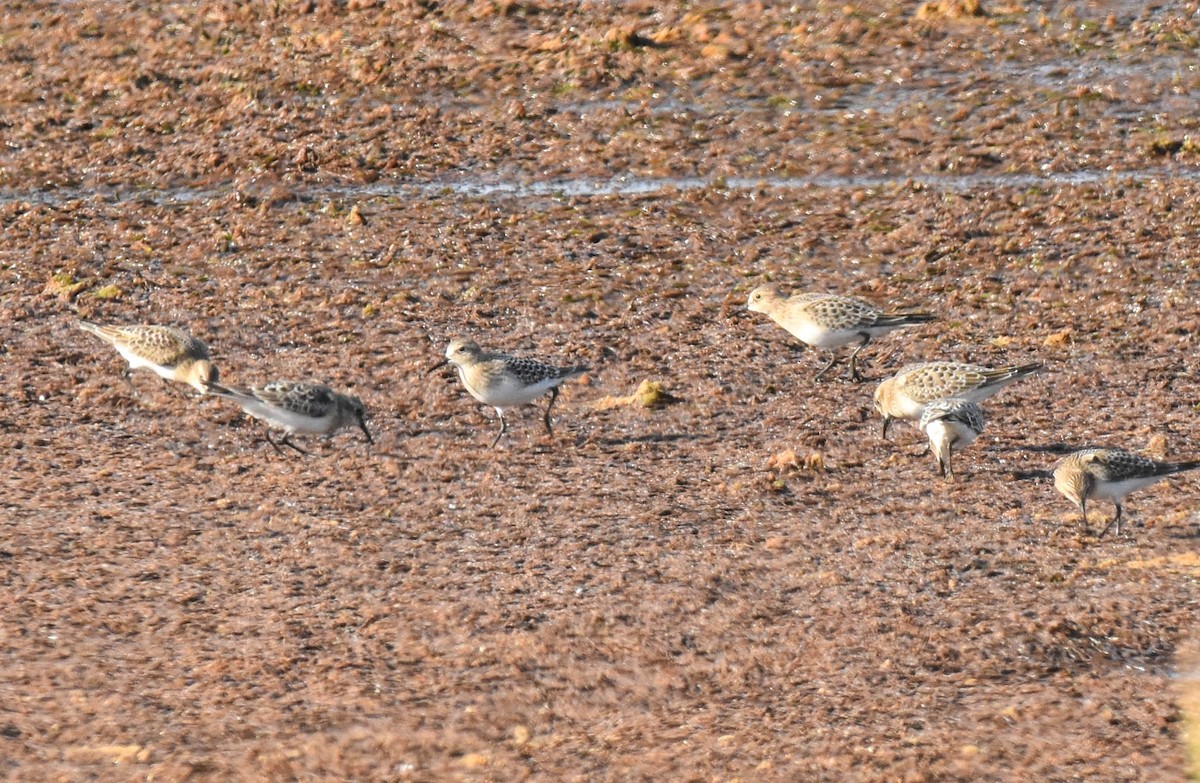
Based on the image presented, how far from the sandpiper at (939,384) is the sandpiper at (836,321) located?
92cm

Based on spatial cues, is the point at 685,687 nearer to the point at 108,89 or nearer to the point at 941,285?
the point at 941,285

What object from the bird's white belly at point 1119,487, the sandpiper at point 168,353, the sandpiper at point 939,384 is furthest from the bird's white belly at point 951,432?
the sandpiper at point 168,353

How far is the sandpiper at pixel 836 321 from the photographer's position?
44.0 feet

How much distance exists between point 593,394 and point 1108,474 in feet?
14.2

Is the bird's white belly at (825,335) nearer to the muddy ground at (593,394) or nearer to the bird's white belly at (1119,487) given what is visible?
the muddy ground at (593,394)

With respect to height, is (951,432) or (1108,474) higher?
(1108,474)

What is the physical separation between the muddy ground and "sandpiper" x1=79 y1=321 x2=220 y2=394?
1.07 feet

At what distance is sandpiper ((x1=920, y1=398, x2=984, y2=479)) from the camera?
11453 mm

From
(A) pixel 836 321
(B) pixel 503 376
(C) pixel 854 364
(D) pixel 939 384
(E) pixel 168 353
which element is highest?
(D) pixel 939 384

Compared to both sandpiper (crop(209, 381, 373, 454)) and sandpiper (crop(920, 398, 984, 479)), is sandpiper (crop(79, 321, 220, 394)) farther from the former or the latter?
sandpiper (crop(920, 398, 984, 479))

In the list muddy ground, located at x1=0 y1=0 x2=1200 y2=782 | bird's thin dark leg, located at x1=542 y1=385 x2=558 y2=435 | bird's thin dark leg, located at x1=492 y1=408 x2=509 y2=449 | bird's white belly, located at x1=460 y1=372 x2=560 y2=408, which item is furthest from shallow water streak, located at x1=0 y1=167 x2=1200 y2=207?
bird's white belly, located at x1=460 y1=372 x2=560 y2=408

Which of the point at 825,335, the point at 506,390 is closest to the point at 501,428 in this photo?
the point at 506,390

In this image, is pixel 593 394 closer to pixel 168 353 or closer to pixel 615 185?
pixel 168 353

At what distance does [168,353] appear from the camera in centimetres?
1327
